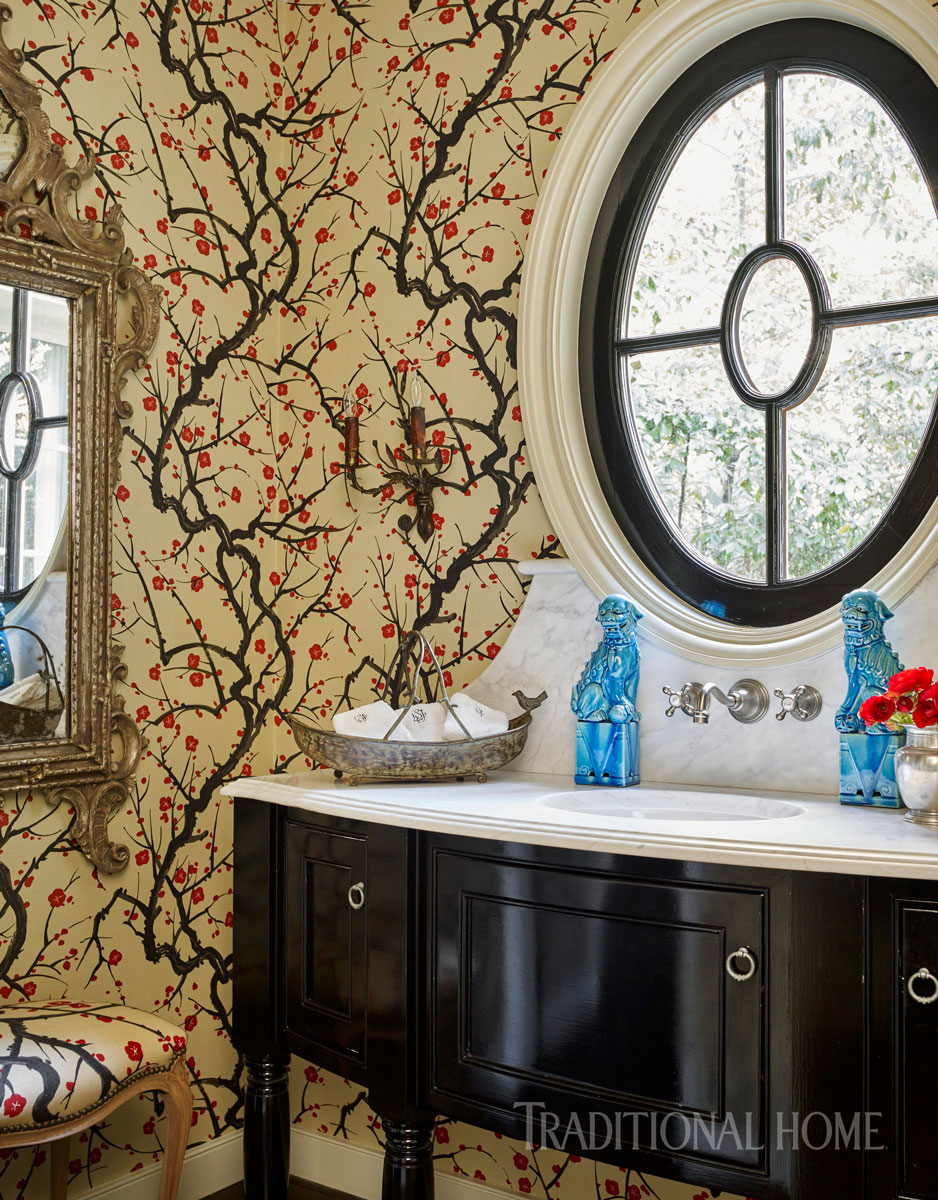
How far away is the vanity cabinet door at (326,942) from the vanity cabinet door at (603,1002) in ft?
0.58

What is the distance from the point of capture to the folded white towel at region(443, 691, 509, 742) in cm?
209

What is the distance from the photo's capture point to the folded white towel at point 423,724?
6.77ft

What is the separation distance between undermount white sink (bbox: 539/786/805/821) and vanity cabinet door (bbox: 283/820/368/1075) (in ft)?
1.22

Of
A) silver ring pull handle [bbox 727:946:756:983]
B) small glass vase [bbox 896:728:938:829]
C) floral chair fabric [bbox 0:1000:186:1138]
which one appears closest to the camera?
silver ring pull handle [bbox 727:946:756:983]

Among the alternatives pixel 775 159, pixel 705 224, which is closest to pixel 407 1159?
pixel 705 224

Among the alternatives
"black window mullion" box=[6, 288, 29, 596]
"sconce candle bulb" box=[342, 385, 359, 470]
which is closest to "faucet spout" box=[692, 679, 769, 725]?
"sconce candle bulb" box=[342, 385, 359, 470]

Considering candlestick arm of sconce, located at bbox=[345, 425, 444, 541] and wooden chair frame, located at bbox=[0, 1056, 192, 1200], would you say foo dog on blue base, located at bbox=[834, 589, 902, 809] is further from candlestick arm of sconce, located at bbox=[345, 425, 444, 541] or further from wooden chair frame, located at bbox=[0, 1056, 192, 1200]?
wooden chair frame, located at bbox=[0, 1056, 192, 1200]

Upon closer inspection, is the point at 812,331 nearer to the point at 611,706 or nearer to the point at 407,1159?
the point at 611,706

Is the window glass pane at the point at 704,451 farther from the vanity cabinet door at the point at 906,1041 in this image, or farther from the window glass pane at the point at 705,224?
the vanity cabinet door at the point at 906,1041

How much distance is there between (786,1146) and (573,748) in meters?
0.93

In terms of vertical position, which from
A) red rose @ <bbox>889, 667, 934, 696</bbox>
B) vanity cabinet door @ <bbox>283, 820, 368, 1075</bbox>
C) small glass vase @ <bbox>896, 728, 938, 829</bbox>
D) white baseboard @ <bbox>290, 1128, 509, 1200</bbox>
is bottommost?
white baseboard @ <bbox>290, 1128, 509, 1200</bbox>

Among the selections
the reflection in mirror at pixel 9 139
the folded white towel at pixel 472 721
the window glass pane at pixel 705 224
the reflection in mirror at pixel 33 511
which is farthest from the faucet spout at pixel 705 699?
the reflection in mirror at pixel 9 139

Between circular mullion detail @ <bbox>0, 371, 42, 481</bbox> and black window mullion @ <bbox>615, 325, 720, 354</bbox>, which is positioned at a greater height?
black window mullion @ <bbox>615, 325, 720, 354</bbox>

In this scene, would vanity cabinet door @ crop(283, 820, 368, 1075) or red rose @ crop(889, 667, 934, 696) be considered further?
vanity cabinet door @ crop(283, 820, 368, 1075)
